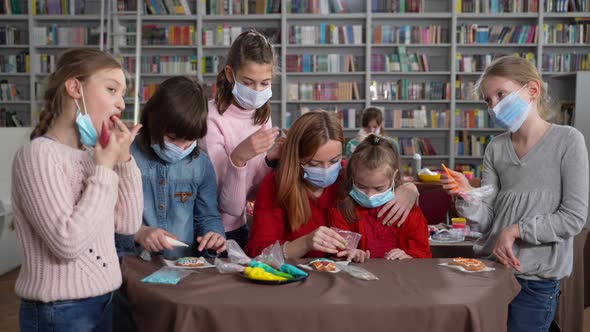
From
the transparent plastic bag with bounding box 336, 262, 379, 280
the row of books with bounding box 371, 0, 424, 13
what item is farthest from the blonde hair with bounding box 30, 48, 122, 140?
the row of books with bounding box 371, 0, 424, 13

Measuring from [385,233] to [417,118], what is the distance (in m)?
5.48

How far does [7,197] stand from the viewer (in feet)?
15.8

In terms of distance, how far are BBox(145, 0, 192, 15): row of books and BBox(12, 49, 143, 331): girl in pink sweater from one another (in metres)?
6.03

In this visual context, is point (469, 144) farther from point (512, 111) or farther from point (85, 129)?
point (85, 129)

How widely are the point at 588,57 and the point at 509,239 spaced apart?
627 cm

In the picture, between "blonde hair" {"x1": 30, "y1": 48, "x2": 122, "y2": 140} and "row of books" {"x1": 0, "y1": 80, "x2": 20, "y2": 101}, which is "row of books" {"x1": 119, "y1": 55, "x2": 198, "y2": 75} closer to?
"row of books" {"x1": 0, "y1": 80, "x2": 20, "y2": 101}

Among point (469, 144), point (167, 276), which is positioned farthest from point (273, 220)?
point (469, 144)

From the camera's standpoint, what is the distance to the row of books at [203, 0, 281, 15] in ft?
24.1

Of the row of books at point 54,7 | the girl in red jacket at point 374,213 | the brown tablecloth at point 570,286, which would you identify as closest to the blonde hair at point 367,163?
the girl in red jacket at point 374,213

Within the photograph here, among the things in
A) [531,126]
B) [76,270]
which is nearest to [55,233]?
[76,270]

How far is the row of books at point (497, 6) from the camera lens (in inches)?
284

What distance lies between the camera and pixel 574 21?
23.9 feet

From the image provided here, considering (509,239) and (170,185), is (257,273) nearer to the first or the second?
(170,185)

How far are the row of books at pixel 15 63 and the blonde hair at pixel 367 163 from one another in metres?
6.52
